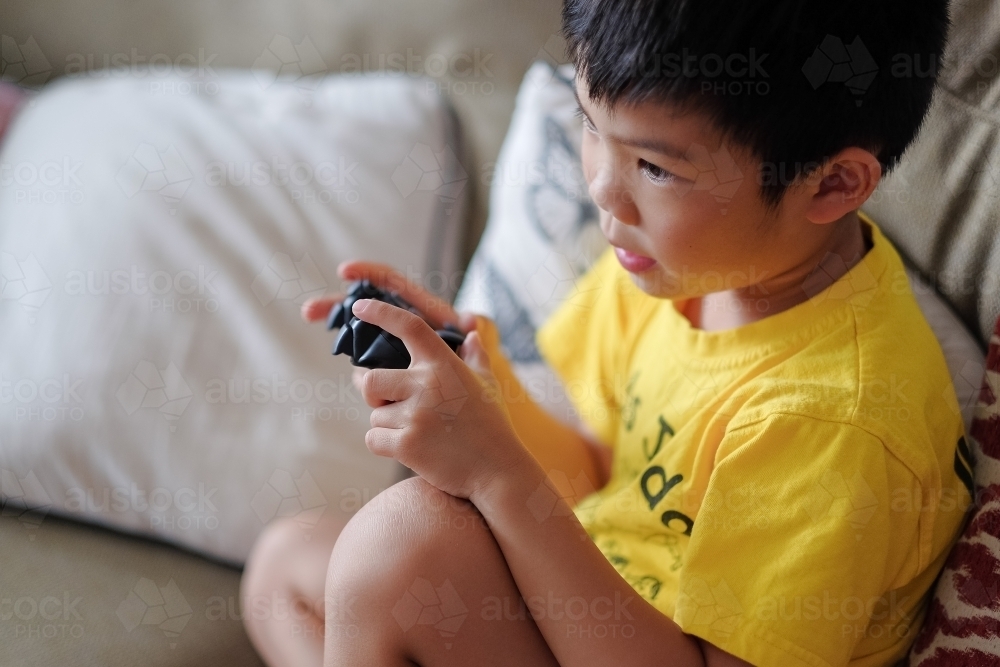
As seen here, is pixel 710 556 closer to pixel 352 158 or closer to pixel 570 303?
pixel 570 303

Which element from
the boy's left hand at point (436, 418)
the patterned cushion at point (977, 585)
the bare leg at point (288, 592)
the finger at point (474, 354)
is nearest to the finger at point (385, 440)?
the boy's left hand at point (436, 418)

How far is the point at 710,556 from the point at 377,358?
27 cm

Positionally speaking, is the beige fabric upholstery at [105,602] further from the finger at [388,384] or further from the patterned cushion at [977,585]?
the patterned cushion at [977,585]

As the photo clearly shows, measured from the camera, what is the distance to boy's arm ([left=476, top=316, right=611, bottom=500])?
0.83m

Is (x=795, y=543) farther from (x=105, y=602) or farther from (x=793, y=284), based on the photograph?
(x=105, y=602)

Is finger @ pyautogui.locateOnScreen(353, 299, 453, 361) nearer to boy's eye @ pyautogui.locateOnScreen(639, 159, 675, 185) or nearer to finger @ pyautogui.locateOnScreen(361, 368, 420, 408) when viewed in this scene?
finger @ pyautogui.locateOnScreen(361, 368, 420, 408)

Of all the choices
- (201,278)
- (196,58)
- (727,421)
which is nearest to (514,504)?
(727,421)

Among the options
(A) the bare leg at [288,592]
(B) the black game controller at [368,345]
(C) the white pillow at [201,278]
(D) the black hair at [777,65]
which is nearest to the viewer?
(D) the black hair at [777,65]

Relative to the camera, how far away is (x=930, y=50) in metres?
0.59

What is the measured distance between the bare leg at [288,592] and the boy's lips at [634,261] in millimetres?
398

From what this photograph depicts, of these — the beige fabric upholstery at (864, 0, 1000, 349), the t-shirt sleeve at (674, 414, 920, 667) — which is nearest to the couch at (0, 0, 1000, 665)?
the beige fabric upholstery at (864, 0, 1000, 349)

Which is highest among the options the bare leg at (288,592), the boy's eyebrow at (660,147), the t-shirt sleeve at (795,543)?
the boy's eyebrow at (660,147)

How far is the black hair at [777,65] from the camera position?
1.78 feet

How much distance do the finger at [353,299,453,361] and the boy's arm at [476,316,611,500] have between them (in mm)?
186
